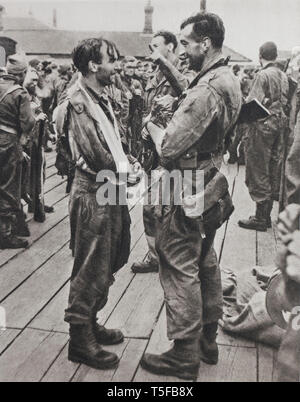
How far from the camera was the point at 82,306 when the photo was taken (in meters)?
2.81

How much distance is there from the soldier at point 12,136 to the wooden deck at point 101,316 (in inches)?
12.1

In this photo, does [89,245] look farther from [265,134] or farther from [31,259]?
[265,134]

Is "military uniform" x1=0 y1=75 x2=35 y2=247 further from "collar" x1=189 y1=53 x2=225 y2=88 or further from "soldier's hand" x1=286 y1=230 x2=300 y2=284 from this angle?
"soldier's hand" x1=286 y1=230 x2=300 y2=284

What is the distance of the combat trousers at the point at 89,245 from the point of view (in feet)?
9.05

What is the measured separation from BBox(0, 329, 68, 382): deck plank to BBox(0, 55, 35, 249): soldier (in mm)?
1833

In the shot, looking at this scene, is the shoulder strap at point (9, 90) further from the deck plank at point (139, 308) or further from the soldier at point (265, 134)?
the soldier at point (265, 134)

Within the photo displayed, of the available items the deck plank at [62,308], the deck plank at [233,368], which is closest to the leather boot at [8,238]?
the deck plank at [62,308]

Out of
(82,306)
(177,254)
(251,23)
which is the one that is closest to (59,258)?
(82,306)

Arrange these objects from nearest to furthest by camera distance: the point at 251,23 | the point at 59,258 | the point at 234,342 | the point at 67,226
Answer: the point at 234,342
the point at 251,23
the point at 59,258
the point at 67,226

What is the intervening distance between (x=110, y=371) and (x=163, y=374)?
294 millimetres

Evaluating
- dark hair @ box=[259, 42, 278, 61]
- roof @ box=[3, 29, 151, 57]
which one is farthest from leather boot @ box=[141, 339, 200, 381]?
roof @ box=[3, 29, 151, 57]

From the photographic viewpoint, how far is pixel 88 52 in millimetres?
2635

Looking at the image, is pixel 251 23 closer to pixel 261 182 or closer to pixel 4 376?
pixel 261 182

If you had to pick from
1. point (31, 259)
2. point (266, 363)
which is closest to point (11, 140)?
point (31, 259)
